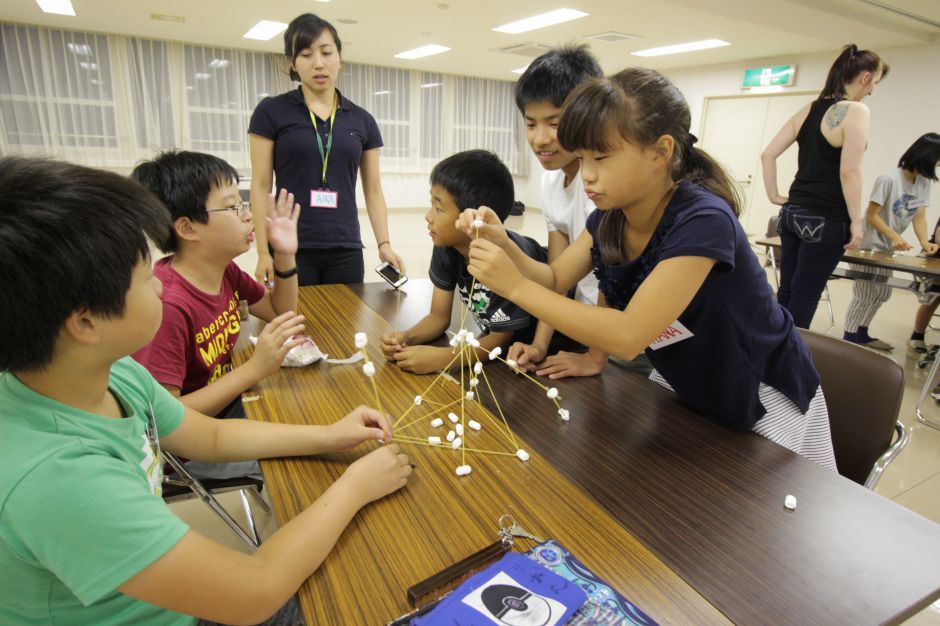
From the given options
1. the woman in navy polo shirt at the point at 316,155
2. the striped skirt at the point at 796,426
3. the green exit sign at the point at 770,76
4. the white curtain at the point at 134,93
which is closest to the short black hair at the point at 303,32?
the woman in navy polo shirt at the point at 316,155

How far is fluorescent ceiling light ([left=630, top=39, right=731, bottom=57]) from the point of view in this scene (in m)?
8.08

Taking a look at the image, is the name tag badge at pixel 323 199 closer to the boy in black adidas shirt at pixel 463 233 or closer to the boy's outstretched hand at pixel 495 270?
the boy in black adidas shirt at pixel 463 233

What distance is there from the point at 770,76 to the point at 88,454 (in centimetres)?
1071

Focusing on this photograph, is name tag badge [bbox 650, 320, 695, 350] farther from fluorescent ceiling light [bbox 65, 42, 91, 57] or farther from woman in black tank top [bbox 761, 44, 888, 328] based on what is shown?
fluorescent ceiling light [bbox 65, 42, 91, 57]


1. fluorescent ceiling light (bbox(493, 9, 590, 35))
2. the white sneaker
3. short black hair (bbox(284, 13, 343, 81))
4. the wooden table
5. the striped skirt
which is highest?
fluorescent ceiling light (bbox(493, 9, 590, 35))

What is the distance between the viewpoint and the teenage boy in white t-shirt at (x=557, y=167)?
1581 millimetres

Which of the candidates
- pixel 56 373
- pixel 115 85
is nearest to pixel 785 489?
pixel 56 373

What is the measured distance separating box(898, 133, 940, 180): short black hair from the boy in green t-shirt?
5445 millimetres

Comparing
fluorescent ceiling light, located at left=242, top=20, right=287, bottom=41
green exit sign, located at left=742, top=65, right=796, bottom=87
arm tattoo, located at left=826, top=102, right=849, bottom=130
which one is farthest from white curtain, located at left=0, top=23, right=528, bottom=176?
arm tattoo, located at left=826, top=102, right=849, bottom=130

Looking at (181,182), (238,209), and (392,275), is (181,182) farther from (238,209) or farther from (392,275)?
(392,275)

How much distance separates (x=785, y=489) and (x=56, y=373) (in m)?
1.31

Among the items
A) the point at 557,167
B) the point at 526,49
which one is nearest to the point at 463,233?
the point at 557,167

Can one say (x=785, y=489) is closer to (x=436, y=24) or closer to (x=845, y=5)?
(x=845, y=5)

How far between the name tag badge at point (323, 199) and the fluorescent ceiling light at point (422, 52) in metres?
7.60
